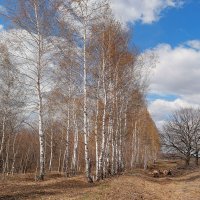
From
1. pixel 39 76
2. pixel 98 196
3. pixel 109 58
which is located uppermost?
pixel 109 58

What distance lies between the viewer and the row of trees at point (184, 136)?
2788 inches

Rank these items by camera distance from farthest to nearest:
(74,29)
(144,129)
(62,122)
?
1. (144,129)
2. (62,122)
3. (74,29)

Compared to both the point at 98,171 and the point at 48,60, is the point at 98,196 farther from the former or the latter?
the point at 48,60

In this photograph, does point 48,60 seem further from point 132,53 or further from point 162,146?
point 162,146

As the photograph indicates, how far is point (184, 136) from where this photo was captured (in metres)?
71.9

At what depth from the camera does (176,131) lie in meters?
72.8

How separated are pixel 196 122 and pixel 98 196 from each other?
62728mm

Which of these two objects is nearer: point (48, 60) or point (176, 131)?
point (48, 60)

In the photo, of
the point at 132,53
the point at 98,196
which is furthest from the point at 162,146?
the point at 98,196

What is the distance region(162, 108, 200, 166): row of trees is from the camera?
7081 centimetres

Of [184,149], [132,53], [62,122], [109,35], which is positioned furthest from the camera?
[184,149]

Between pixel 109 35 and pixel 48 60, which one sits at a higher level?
pixel 109 35

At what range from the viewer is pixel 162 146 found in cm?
7444

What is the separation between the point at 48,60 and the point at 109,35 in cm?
478
